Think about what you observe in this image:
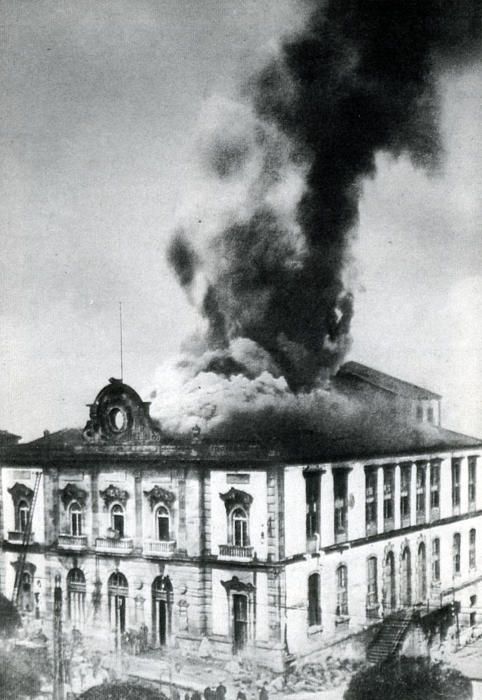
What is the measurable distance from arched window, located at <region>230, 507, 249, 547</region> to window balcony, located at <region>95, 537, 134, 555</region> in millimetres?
1119

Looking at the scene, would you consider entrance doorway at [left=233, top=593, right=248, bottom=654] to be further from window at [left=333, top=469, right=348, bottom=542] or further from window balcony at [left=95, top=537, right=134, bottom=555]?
window balcony at [left=95, top=537, right=134, bottom=555]

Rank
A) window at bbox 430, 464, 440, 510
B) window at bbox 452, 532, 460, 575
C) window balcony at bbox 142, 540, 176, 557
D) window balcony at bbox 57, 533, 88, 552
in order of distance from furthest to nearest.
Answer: window balcony at bbox 57, 533, 88, 552, window balcony at bbox 142, 540, 176, 557, window at bbox 430, 464, 440, 510, window at bbox 452, 532, 460, 575

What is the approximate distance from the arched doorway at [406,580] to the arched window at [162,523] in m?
2.21

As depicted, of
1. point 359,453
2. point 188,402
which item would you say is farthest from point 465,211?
point 188,402

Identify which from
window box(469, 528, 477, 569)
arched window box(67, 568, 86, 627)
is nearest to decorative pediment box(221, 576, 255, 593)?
arched window box(67, 568, 86, 627)

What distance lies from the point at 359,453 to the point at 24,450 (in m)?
3.42

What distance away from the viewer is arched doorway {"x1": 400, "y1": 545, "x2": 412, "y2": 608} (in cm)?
775

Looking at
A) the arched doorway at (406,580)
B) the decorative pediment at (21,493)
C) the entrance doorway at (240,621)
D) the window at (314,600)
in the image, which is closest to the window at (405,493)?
the arched doorway at (406,580)

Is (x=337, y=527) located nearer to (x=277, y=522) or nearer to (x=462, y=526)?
(x=277, y=522)

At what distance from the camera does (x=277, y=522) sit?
7.58 m

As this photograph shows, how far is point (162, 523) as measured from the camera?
323 inches

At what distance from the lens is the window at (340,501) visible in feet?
25.3

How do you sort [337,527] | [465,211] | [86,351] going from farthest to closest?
[86,351] < [337,527] < [465,211]

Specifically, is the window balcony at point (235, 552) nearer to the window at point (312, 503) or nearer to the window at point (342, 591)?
the window at point (312, 503)
